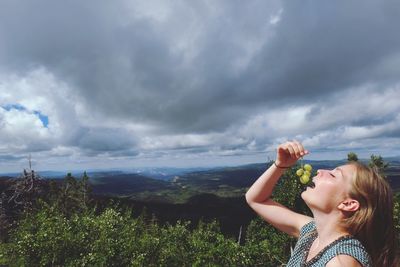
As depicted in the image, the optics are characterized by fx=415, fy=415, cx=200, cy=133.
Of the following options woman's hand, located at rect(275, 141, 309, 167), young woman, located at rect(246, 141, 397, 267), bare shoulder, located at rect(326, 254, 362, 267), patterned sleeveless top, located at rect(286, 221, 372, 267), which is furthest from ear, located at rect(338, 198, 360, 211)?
woman's hand, located at rect(275, 141, 309, 167)

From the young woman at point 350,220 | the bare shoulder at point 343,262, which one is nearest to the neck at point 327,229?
the young woman at point 350,220

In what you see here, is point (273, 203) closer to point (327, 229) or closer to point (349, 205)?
point (327, 229)

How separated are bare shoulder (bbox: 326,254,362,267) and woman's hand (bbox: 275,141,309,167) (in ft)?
3.02

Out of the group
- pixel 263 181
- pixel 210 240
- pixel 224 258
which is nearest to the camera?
pixel 263 181

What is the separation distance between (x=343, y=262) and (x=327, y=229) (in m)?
A: 0.40

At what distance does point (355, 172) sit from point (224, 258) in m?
24.9

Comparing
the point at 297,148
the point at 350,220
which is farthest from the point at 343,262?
the point at 297,148

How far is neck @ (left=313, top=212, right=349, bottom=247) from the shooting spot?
2895mm

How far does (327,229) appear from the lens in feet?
9.77

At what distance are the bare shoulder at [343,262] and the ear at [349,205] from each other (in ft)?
1.19

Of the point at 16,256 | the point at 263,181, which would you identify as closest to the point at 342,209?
the point at 263,181

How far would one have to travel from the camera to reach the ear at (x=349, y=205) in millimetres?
2848

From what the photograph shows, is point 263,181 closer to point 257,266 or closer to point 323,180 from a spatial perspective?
point 323,180

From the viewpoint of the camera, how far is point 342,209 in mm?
2898
